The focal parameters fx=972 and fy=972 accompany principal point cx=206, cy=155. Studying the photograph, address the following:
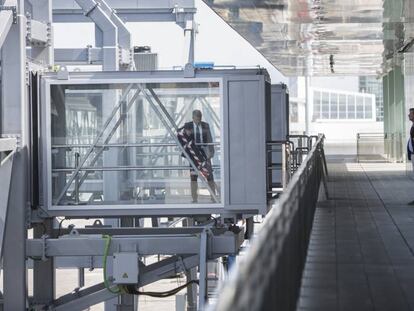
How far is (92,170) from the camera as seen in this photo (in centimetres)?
1661

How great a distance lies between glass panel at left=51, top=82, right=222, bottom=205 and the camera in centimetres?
1636

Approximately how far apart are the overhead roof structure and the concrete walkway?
4279 mm

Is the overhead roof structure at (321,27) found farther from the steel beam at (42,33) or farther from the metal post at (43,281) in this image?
the metal post at (43,281)

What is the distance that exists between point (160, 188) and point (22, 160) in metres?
→ 2.43

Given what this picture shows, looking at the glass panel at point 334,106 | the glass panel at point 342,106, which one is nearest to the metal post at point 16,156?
the glass panel at point 334,106

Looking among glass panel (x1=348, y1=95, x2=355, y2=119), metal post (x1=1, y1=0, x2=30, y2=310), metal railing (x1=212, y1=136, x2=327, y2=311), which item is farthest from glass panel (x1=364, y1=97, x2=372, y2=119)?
metal railing (x1=212, y1=136, x2=327, y2=311)

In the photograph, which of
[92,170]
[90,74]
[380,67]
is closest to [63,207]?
[92,170]

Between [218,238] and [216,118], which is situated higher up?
[216,118]

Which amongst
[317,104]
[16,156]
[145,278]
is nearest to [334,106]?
[317,104]

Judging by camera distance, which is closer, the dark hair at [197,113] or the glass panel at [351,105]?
the dark hair at [197,113]

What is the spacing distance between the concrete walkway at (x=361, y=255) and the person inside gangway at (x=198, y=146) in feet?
6.61

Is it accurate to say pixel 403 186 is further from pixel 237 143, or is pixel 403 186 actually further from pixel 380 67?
pixel 380 67

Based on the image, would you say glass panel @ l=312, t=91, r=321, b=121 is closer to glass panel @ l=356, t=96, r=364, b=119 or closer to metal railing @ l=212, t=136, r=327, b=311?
glass panel @ l=356, t=96, r=364, b=119

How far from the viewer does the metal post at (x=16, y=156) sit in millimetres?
15422
